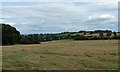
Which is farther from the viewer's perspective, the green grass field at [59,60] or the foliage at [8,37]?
the foliage at [8,37]

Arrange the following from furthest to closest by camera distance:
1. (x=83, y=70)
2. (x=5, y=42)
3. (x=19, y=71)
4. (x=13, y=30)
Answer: (x=13, y=30) < (x=5, y=42) < (x=83, y=70) < (x=19, y=71)

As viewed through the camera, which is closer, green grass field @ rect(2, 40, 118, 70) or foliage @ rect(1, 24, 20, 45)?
green grass field @ rect(2, 40, 118, 70)

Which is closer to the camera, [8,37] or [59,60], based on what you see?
[59,60]

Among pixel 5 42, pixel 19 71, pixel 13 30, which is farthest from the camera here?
pixel 13 30

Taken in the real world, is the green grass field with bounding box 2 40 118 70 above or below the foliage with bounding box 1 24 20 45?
below

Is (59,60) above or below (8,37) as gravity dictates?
below

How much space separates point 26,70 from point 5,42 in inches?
1663

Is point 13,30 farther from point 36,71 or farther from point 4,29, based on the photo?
point 36,71

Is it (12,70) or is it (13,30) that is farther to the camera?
(13,30)

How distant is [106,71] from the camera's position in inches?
470

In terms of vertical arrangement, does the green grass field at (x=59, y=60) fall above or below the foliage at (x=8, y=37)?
below

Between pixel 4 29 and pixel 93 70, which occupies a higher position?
pixel 4 29

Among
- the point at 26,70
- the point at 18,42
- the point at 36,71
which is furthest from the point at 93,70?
the point at 18,42

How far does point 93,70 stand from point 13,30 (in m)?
49.3
